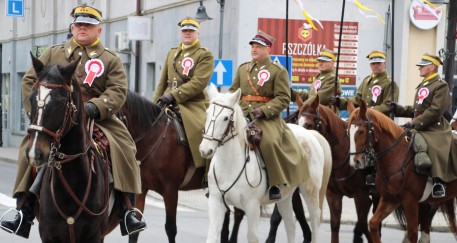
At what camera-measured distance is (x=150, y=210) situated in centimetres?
1880

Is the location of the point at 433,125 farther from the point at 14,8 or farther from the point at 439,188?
the point at 14,8

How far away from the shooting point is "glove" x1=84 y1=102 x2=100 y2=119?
8.17 metres

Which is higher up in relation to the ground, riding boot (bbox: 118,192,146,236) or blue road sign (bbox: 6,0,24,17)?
blue road sign (bbox: 6,0,24,17)

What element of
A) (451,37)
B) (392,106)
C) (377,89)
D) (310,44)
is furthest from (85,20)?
(310,44)

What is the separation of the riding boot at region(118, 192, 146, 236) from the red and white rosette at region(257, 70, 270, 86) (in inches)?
158

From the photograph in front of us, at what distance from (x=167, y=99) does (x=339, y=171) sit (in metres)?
2.70

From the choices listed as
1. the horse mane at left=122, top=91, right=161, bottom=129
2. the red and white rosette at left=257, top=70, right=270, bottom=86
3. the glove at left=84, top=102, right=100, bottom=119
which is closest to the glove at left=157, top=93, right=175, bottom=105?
the horse mane at left=122, top=91, right=161, bottom=129

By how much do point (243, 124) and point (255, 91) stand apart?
4.21ft

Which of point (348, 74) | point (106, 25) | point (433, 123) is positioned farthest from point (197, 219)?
point (106, 25)

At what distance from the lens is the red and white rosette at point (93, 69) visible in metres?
8.65

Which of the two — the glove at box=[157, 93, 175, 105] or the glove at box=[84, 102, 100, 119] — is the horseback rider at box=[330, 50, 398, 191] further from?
the glove at box=[84, 102, 100, 119]

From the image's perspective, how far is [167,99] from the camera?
12.7m

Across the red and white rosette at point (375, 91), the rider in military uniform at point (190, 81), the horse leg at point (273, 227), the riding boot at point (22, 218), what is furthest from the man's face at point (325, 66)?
the riding boot at point (22, 218)

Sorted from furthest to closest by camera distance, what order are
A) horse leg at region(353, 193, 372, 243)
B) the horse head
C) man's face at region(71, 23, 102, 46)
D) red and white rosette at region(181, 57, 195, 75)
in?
horse leg at region(353, 193, 372, 243) → red and white rosette at region(181, 57, 195, 75) → the horse head → man's face at region(71, 23, 102, 46)
